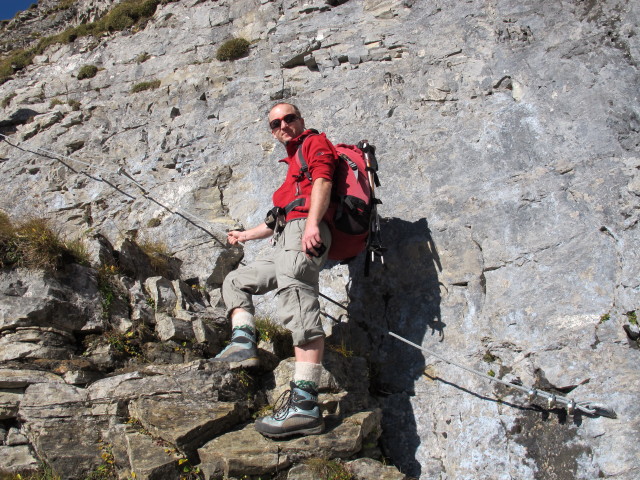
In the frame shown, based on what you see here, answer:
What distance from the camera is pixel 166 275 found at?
6867 millimetres

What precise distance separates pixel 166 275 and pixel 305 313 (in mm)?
2805

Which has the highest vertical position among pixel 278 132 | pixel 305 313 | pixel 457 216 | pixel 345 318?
pixel 278 132

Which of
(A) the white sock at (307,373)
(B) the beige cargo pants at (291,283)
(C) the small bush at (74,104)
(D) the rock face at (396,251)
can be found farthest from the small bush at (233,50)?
(A) the white sock at (307,373)

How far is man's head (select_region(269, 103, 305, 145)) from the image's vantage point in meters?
5.65

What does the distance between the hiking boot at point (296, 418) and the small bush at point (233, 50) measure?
775 cm

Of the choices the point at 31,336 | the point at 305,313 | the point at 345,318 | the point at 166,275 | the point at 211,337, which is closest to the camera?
the point at 305,313

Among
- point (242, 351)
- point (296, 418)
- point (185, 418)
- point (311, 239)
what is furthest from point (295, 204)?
point (185, 418)

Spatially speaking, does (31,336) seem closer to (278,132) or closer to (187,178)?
(278,132)

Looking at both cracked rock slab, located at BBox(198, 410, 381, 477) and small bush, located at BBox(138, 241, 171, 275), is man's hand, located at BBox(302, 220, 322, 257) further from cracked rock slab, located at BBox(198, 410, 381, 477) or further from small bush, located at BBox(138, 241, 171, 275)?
small bush, located at BBox(138, 241, 171, 275)

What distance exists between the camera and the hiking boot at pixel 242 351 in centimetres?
505

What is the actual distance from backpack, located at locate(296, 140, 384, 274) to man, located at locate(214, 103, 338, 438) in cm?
14

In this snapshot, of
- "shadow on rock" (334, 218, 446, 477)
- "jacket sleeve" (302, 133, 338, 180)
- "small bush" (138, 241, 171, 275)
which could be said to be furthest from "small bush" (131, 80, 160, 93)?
"jacket sleeve" (302, 133, 338, 180)

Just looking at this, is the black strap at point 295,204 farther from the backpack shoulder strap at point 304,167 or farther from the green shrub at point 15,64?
the green shrub at point 15,64

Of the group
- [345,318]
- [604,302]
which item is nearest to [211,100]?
[345,318]
